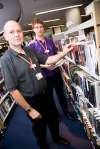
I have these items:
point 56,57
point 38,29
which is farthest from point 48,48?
point 56,57

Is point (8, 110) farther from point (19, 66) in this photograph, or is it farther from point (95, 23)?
point (95, 23)

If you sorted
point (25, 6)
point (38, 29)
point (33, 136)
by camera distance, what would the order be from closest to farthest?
1. point (38, 29)
2. point (33, 136)
3. point (25, 6)

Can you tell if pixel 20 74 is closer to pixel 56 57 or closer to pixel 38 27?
pixel 56 57

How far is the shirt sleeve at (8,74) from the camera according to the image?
2240mm

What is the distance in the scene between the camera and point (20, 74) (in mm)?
2340

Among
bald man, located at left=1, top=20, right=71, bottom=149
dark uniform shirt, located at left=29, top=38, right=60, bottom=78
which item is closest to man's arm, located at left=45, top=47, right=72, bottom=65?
bald man, located at left=1, top=20, right=71, bottom=149

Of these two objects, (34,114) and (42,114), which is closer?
(34,114)

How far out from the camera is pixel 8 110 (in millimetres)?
4898

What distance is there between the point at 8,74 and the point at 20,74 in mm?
136

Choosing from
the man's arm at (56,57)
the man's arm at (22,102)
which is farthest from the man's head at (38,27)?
the man's arm at (22,102)

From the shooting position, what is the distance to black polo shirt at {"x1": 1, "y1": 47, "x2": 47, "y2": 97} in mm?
2252

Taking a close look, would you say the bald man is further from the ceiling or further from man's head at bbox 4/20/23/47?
the ceiling

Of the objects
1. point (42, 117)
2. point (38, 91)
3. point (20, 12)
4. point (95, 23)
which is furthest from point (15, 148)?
point (95, 23)

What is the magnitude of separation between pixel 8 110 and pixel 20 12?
9.77 ft
